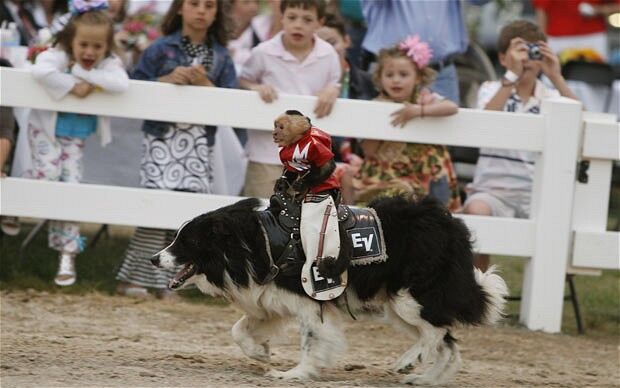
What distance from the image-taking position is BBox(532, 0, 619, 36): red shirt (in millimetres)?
15266

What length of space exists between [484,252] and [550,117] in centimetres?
106

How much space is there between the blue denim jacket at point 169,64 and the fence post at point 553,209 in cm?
233

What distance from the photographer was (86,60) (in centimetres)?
876

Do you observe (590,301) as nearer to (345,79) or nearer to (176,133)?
(345,79)

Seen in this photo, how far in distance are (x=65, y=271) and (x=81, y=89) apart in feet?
4.47

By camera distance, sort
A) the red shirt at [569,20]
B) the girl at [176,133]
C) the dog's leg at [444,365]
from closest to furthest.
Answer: the dog's leg at [444,365] < the girl at [176,133] < the red shirt at [569,20]

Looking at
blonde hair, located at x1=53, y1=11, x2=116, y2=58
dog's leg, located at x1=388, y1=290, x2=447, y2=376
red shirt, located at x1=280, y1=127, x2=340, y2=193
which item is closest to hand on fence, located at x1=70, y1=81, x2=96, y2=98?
blonde hair, located at x1=53, y1=11, x2=116, y2=58

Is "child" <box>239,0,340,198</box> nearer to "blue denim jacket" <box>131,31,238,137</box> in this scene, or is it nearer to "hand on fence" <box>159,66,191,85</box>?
"blue denim jacket" <box>131,31,238,137</box>

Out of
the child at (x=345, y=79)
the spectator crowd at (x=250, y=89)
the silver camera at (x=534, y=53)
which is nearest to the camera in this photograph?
the spectator crowd at (x=250, y=89)

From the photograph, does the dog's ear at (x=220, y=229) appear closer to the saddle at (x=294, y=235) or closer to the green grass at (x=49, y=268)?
the saddle at (x=294, y=235)

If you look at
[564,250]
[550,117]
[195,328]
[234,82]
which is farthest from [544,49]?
[195,328]

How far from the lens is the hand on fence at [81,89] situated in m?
8.65

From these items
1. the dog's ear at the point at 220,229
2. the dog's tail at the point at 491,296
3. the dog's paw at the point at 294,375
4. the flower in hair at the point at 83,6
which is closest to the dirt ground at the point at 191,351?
the dog's paw at the point at 294,375

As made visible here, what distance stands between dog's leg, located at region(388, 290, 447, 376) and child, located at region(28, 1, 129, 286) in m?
3.05
